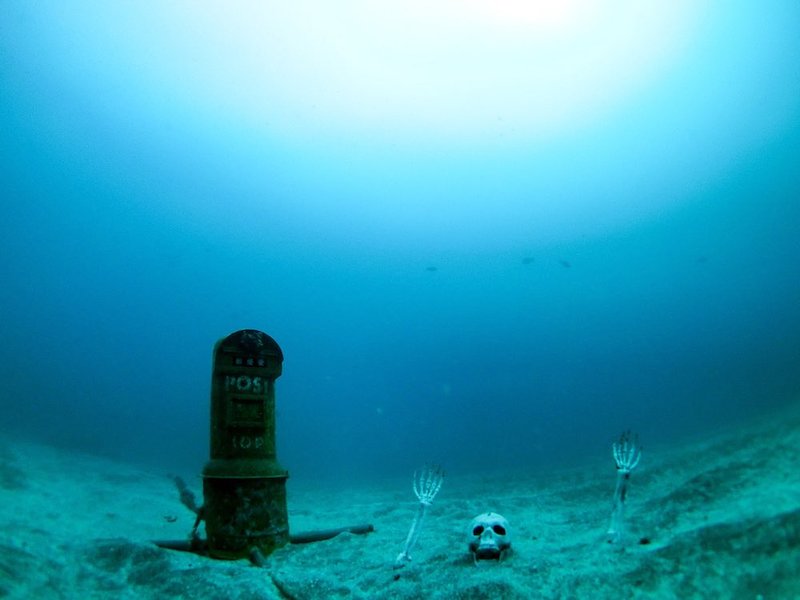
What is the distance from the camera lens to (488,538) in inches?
324

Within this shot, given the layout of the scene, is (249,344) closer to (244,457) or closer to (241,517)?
(244,457)

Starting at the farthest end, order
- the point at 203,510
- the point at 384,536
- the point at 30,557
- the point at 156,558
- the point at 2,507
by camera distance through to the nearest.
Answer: the point at 2,507
the point at 384,536
the point at 203,510
the point at 156,558
the point at 30,557

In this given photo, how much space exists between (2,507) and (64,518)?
1.68 m

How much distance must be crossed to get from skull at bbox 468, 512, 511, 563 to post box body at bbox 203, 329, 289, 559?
13.5ft

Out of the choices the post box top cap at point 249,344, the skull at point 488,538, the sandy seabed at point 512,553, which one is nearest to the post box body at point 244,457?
the post box top cap at point 249,344

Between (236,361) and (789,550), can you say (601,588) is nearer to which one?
(789,550)

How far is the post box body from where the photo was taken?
9.59m

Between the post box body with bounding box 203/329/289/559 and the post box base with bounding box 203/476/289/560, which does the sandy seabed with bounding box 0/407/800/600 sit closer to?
the post box base with bounding box 203/476/289/560

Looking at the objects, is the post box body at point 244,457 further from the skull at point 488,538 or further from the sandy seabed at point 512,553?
the skull at point 488,538

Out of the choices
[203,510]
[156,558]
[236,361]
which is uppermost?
[236,361]

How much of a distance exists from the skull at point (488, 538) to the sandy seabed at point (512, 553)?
0.55 ft

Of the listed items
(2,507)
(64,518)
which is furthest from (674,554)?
(2,507)

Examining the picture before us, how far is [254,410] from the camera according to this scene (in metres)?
10.4

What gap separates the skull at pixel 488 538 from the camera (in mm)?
8156
